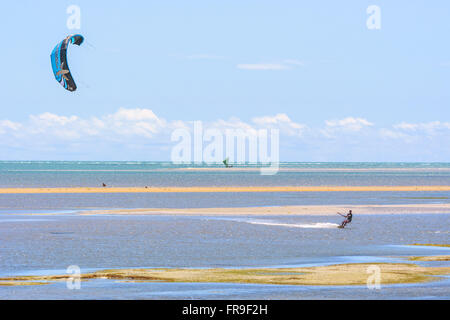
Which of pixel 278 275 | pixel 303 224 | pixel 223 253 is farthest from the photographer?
pixel 303 224

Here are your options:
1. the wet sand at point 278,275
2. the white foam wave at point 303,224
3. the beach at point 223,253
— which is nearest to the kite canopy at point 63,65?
the beach at point 223,253

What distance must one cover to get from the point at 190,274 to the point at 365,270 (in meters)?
4.41

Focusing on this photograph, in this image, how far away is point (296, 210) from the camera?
4747 cm

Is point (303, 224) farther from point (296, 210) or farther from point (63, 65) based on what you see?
point (63, 65)

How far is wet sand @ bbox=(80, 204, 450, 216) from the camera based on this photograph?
148 ft

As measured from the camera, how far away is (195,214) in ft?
145

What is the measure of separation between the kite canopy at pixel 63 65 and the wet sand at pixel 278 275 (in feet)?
73.2

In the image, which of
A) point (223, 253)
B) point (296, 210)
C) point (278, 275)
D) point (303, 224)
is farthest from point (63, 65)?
point (278, 275)

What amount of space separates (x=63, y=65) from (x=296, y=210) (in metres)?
15.3

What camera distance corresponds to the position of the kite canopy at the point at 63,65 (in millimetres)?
41656

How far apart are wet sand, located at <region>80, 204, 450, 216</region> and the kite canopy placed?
7489mm

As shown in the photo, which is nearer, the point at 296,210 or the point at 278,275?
the point at 278,275

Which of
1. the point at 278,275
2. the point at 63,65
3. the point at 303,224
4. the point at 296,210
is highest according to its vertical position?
the point at 63,65
